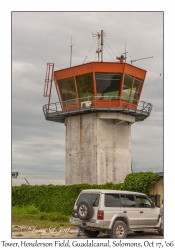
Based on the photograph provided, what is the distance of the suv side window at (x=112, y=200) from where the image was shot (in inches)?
666

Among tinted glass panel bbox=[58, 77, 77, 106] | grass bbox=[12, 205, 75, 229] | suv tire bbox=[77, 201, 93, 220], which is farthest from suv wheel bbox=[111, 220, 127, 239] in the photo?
tinted glass panel bbox=[58, 77, 77, 106]

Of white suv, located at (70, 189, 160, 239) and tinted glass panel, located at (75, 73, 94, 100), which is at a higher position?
tinted glass panel, located at (75, 73, 94, 100)

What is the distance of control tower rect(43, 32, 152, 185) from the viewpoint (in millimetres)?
35531

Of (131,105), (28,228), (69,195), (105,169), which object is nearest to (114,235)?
(28,228)

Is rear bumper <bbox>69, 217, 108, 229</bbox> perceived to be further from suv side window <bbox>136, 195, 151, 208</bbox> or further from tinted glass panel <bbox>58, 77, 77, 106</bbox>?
tinted glass panel <bbox>58, 77, 77, 106</bbox>

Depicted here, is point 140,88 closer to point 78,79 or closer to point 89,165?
point 78,79

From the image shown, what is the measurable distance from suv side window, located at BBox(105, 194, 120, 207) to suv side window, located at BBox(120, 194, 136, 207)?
0.85 ft

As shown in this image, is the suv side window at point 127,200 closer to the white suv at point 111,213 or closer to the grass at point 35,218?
the white suv at point 111,213

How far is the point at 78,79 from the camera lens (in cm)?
3659

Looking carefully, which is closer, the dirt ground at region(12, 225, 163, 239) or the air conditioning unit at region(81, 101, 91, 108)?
the dirt ground at region(12, 225, 163, 239)

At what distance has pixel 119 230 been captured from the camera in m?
16.8

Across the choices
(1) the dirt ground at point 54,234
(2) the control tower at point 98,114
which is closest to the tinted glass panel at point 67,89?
(2) the control tower at point 98,114

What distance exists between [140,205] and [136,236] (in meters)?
1.55

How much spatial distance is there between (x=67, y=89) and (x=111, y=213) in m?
22.3
